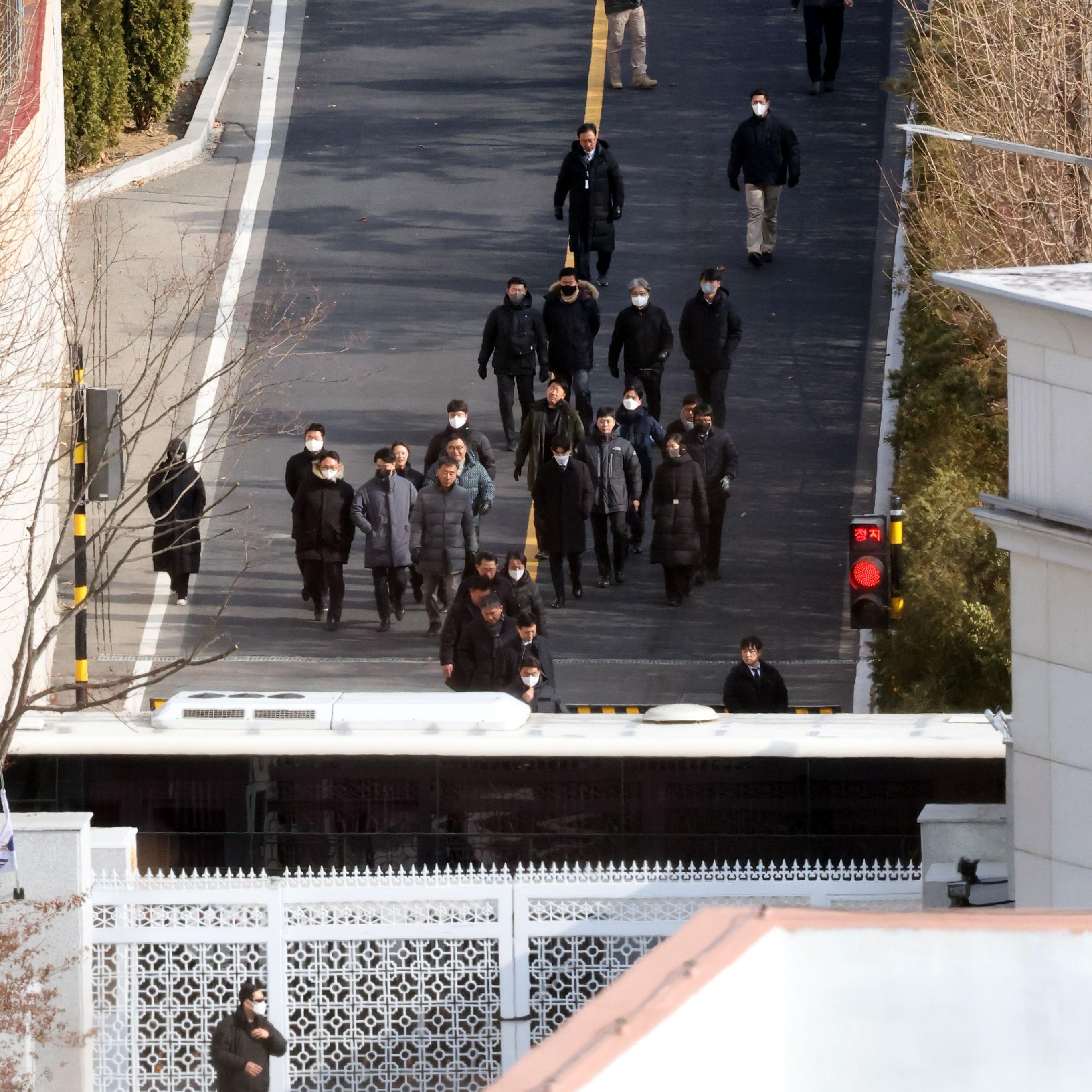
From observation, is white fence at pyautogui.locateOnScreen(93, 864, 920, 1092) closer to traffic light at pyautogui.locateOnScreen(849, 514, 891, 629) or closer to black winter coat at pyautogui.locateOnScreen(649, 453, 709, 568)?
traffic light at pyautogui.locateOnScreen(849, 514, 891, 629)

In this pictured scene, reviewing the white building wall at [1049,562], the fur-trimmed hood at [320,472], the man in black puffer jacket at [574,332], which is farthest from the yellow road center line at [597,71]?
the white building wall at [1049,562]

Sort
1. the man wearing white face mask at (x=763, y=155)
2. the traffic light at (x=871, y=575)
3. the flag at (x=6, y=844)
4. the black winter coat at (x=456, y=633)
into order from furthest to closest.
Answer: the man wearing white face mask at (x=763, y=155) → the black winter coat at (x=456, y=633) → the traffic light at (x=871, y=575) → the flag at (x=6, y=844)

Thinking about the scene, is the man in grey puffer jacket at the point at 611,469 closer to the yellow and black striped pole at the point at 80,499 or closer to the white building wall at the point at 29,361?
the white building wall at the point at 29,361

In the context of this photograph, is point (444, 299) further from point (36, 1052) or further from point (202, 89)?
point (36, 1052)

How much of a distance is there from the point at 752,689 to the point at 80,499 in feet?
16.7

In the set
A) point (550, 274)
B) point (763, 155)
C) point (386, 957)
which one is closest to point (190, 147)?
point (550, 274)

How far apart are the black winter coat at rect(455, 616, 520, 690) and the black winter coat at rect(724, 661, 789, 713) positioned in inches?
63.6

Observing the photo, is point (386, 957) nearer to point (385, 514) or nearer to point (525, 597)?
point (525, 597)

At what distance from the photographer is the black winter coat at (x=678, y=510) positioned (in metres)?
20.6

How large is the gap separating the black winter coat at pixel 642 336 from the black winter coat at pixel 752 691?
21.2ft

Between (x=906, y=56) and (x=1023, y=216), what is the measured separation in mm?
11934

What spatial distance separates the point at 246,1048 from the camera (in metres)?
13.2

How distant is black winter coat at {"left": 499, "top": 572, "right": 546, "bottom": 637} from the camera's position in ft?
59.2

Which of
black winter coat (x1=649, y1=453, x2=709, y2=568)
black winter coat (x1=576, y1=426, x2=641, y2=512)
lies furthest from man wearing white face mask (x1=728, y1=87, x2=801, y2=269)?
black winter coat (x1=649, y1=453, x2=709, y2=568)
